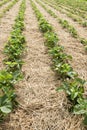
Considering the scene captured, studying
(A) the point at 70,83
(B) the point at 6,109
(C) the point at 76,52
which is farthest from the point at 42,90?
(C) the point at 76,52

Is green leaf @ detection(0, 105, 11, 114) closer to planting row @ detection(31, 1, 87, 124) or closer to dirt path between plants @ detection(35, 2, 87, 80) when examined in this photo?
planting row @ detection(31, 1, 87, 124)

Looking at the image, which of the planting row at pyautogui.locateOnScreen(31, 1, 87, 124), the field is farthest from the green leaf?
the planting row at pyautogui.locateOnScreen(31, 1, 87, 124)

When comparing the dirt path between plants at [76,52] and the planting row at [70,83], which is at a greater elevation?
the planting row at [70,83]

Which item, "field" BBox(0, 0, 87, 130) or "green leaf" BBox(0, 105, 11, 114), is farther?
"field" BBox(0, 0, 87, 130)

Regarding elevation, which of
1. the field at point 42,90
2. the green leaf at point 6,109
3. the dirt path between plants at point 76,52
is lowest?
the dirt path between plants at point 76,52

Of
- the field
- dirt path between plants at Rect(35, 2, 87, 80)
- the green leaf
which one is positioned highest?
the green leaf

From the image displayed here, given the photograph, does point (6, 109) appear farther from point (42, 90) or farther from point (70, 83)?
point (70, 83)

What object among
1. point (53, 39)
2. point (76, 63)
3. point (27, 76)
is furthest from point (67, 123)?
point (53, 39)

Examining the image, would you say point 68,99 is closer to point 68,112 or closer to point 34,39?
point 68,112

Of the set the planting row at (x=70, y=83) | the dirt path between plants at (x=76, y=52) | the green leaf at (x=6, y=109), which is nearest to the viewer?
the green leaf at (x=6, y=109)

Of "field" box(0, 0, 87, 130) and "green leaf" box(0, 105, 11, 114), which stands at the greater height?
"green leaf" box(0, 105, 11, 114)

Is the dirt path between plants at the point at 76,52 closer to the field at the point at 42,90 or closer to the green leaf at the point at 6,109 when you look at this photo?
the field at the point at 42,90

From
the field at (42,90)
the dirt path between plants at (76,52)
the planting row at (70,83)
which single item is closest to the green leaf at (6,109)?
the field at (42,90)

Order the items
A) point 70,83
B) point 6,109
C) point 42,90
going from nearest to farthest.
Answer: point 6,109, point 70,83, point 42,90
